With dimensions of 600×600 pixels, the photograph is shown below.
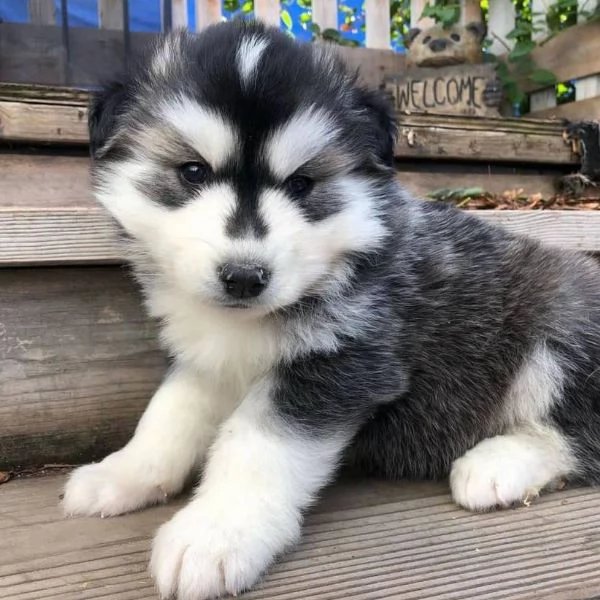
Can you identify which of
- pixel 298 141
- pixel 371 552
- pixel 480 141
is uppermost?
pixel 480 141

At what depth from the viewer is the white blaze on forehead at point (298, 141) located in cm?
191

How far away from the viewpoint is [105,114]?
2166 mm

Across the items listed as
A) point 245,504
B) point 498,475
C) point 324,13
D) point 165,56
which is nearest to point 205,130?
point 165,56

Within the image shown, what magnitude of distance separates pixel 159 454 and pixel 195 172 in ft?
3.09

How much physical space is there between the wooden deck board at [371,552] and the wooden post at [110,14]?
4.22 metres

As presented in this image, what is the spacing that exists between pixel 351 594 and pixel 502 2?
19.7ft

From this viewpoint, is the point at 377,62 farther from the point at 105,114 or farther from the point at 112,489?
the point at 112,489

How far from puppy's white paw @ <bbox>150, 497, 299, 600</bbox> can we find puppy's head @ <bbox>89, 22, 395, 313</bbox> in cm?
58

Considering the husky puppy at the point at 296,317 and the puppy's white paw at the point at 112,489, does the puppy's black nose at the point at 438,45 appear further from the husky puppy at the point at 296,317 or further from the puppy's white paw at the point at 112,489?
the puppy's white paw at the point at 112,489

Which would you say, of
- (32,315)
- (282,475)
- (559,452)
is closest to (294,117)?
(282,475)

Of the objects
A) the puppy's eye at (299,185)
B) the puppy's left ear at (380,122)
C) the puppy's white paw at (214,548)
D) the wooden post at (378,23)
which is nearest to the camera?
the puppy's white paw at (214,548)

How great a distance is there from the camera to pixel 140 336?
8.64ft

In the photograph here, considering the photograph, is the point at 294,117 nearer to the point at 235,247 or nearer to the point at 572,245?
the point at 235,247

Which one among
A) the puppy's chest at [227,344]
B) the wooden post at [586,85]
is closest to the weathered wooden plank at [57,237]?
the puppy's chest at [227,344]
